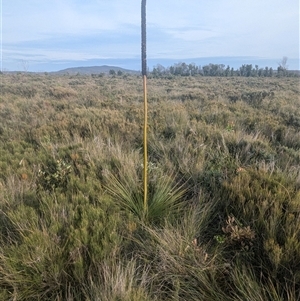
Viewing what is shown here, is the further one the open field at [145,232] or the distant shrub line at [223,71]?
the distant shrub line at [223,71]

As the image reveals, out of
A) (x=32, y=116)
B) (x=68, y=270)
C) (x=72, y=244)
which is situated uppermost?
(x=32, y=116)

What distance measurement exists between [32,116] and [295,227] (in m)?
7.53

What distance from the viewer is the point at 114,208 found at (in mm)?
2795

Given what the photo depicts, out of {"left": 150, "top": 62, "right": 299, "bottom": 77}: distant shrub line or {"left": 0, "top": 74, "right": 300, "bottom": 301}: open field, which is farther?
{"left": 150, "top": 62, "right": 299, "bottom": 77}: distant shrub line

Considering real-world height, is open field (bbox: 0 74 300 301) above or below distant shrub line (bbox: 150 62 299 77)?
below

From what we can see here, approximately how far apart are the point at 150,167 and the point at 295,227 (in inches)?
79.8

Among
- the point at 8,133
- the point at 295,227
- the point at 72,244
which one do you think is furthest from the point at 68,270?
the point at 8,133

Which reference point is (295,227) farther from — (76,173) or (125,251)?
(76,173)

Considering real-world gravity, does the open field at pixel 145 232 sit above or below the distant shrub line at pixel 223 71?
below

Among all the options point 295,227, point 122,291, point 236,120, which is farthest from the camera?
point 236,120

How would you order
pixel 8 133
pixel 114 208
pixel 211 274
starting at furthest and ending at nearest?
pixel 8 133 → pixel 114 208 → pixel 211 274

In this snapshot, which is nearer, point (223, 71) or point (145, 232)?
point (145, 232)

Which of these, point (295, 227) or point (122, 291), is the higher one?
point (295, 227)

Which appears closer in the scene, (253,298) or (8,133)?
(253,298)
